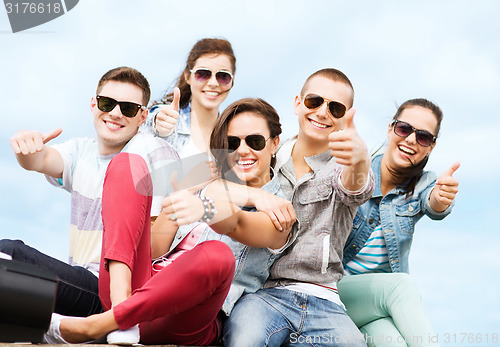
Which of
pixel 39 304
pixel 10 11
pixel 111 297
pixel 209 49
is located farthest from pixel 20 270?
pixel 209 49

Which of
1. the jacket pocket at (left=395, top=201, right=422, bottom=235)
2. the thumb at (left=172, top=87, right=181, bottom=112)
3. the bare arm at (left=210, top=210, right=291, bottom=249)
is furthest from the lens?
the thumb at (left=172, top=87, right=181, bottom=112)

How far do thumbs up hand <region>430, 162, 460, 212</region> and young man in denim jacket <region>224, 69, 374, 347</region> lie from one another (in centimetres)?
68

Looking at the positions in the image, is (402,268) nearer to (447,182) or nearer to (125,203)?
(447,182)

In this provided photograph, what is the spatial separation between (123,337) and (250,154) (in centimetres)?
113

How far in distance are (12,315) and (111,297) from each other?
1.34 feet

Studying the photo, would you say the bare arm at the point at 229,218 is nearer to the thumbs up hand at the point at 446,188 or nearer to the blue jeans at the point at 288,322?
the blue jeans at the point at 288,322

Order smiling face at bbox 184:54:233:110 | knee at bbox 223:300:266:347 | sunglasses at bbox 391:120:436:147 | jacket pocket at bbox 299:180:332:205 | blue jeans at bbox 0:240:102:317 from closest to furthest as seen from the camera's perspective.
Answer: knee at bbox 223:300:266:347 → blue jeans at bbox 0:240:102:317 → jacket pocket at bbox 299:180:332:205 → sunglasses at bbox 391:120:436:147 → smiling face at bbox 184:54:233:110

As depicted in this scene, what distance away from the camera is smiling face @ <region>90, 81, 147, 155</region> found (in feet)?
12.0

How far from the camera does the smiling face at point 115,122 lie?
144 inches

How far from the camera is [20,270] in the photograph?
2387 mm

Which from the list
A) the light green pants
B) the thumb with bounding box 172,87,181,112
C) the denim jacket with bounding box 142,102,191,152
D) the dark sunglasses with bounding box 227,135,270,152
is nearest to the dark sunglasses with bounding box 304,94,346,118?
the dark sunglasses with bounding box 227,135,270,152

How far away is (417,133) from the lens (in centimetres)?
384

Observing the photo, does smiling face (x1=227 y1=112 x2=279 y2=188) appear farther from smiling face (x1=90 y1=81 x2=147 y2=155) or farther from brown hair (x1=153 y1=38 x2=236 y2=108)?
brown hair (x1=153 y1=38 x2=236 y2=108)

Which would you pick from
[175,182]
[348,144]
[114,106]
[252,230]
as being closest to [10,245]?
[175,182]
